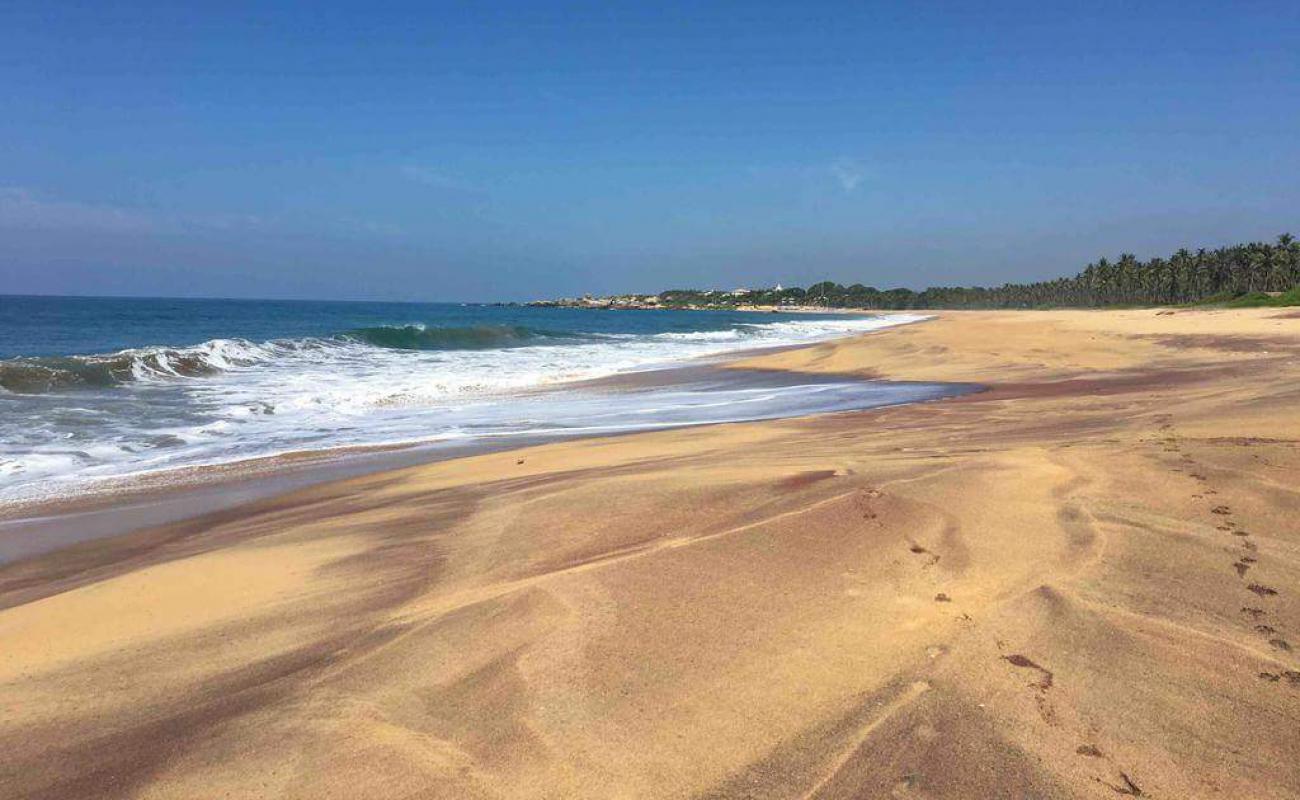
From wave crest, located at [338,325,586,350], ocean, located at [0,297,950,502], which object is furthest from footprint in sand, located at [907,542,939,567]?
wave crest, located at [338,325,586,350]

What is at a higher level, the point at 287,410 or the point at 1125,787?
the point at 1125,787

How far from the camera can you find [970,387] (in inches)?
637

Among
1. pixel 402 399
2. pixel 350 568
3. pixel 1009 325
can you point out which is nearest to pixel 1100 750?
pixel 350 568

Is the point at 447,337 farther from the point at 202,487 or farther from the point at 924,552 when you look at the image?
the point at 924,552

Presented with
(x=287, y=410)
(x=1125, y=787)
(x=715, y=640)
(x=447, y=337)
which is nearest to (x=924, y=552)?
(x=715, y=640)

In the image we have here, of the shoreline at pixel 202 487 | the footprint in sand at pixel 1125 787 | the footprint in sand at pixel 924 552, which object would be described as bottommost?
the shoreline at pixel 202 487

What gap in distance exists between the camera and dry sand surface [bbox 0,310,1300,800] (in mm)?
2799

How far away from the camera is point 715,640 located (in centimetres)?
366

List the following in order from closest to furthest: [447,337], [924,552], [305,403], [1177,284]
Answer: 1. [924,552]
2. [305,403]
3. [447,337]
4. [1177,284]

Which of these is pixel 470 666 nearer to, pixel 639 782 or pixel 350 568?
pixel 639 782

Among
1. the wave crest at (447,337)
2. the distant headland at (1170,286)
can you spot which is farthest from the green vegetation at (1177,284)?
the wave crest at (447,337)

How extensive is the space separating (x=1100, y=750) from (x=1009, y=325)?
33489mm

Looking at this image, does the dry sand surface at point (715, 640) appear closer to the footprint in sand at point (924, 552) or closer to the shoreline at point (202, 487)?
the footprint in sand at point (924, 552)

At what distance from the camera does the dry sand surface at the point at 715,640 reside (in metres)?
2.80
